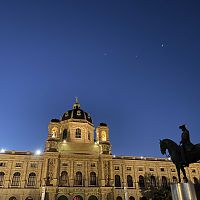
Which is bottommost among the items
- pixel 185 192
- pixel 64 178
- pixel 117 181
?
pixel 185 192

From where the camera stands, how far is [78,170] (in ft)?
170

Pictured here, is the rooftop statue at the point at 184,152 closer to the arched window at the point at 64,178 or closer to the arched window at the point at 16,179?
the arched window at the point at 64,178

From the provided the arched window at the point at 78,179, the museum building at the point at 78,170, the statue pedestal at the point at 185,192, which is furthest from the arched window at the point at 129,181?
the statue pedestal at the point at 185,192

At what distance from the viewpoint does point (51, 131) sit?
56344mm

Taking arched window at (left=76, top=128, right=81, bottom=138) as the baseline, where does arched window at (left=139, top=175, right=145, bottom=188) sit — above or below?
below

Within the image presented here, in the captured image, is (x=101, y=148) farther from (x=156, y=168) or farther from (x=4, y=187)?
(x=4, y=187)

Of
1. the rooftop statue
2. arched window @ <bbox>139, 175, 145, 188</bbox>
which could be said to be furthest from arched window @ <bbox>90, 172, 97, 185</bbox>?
the rooftop statue

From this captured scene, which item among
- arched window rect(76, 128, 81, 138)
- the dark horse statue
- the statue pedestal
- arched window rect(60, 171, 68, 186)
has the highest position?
arched window rect(76, 128, 81, 138)

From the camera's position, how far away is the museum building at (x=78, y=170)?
47906 mm

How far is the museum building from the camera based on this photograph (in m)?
47.9

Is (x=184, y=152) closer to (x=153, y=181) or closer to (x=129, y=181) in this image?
(x=129, y=181)

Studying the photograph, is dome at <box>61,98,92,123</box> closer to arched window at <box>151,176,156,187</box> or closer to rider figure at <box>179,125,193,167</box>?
arched window at <box>151,176,156,187</box>

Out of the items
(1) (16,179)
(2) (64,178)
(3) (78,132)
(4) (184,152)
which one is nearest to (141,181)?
(2) (64,178)

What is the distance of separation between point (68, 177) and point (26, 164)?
984 cm
